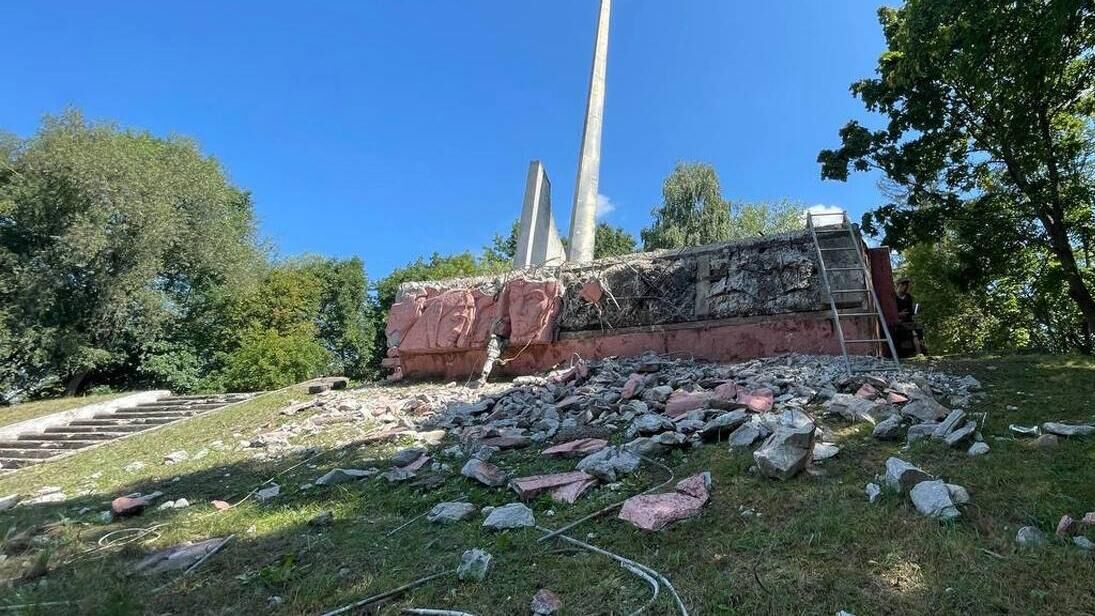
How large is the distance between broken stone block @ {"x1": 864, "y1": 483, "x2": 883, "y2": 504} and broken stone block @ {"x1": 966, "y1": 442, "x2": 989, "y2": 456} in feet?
2.87

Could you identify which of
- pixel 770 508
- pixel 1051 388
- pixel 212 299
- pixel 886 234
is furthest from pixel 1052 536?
pixel 212 299

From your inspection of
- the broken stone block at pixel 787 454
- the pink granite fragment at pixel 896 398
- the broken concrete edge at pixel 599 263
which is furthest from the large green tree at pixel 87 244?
the pink granite fragment at pixel 896 398

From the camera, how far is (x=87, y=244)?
619 inches

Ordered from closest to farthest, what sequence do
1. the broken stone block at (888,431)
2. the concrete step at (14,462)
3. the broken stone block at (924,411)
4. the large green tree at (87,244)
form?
the broken stone block at (888,431), the broken stone block at (924,411), the concrete step at (14,462), the large green tree at (87,244)

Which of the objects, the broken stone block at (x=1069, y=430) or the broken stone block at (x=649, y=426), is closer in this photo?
the broken stone block at (x=1069, y=430)

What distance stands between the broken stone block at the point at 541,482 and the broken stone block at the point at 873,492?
149cm

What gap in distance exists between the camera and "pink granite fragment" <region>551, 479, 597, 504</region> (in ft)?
10.2

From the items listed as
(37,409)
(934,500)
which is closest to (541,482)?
(934,500)

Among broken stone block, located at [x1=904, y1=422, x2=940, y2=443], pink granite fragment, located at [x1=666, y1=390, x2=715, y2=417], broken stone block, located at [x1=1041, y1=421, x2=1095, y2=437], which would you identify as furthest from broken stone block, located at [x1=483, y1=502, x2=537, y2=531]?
broken stone block, located at [x1=1041, y1=421, x2=1095, y2=437]

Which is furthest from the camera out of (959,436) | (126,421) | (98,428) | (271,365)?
(271,365)

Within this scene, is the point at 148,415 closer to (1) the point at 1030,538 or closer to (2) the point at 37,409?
(2) the point at 37,409

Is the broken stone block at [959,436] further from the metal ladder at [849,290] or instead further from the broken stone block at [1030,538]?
the metal ladder at [849,290]

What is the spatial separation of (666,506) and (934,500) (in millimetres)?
1189

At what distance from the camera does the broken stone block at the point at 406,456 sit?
4414 mm
